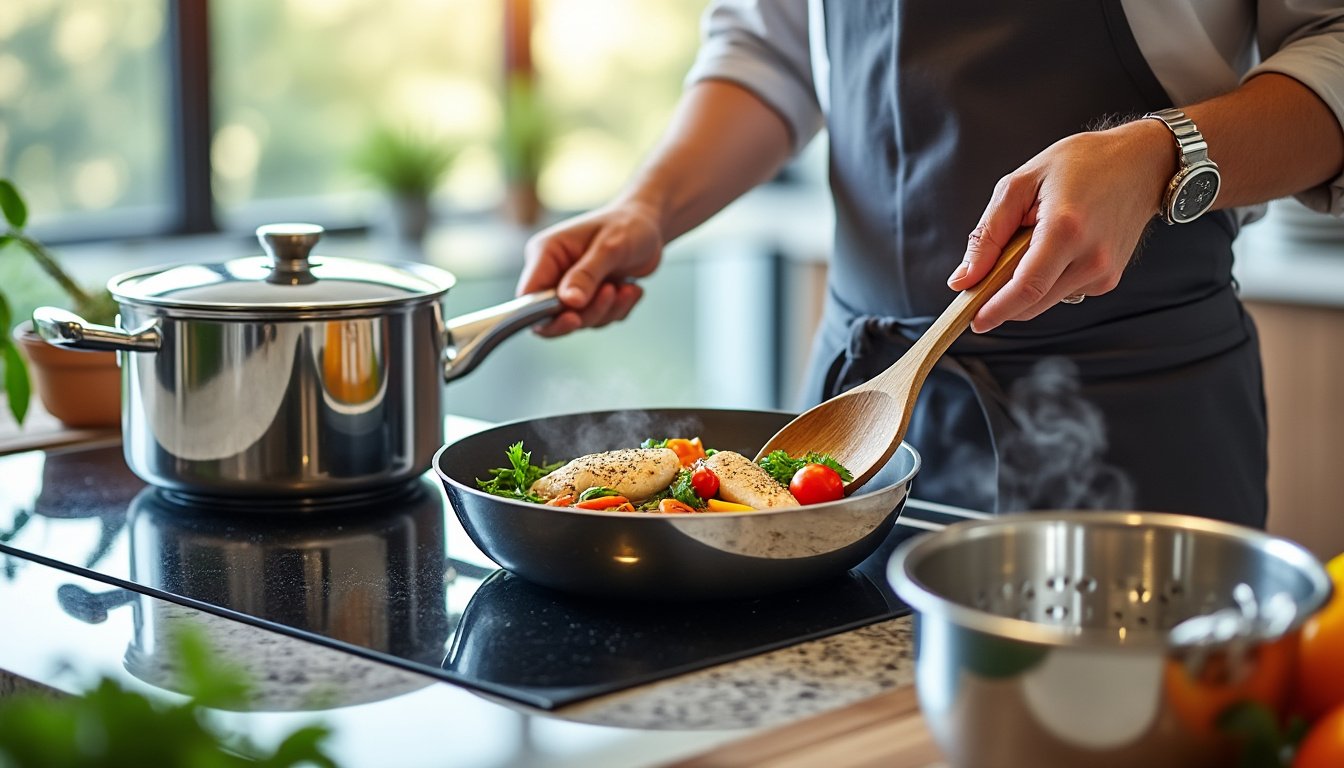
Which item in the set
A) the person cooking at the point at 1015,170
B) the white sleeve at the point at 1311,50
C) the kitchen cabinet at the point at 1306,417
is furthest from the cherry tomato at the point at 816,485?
the kitchen cabinet at the point at 1306,417

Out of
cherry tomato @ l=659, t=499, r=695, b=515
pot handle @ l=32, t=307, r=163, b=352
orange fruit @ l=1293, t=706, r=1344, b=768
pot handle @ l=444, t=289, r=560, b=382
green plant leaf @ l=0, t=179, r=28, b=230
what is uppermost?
green plant leaf @ l=0, t=179, r=28, b=230

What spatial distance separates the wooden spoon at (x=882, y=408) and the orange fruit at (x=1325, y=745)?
0.51 meters

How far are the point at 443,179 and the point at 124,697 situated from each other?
3408 mm

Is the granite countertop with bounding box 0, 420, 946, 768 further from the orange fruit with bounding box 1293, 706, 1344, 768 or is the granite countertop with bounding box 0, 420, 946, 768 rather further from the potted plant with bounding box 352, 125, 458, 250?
the potted plant with bounding box 352, 125, 458, 250

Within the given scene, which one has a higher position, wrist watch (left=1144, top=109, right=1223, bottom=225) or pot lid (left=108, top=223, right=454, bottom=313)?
wrist watch (left=1144, top=109, right=1223, bottom=225)

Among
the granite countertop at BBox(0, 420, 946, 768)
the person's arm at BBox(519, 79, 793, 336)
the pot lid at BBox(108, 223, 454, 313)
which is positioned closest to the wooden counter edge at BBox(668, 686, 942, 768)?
the granite countertop at BBox(0, 420, 946, 768)

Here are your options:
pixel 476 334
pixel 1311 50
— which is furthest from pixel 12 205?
pixel 1311 50

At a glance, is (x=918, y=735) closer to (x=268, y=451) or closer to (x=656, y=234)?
(x=268, y=451)

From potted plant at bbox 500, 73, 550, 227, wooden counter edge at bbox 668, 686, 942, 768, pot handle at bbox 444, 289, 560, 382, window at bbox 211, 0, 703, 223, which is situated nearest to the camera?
wooden counter edge at bbox 668, 686, 942, 768

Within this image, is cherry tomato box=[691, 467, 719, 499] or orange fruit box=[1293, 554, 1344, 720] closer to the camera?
orange fruit box=[1293, 554, 1344, 720]

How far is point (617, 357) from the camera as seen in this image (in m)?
3.97

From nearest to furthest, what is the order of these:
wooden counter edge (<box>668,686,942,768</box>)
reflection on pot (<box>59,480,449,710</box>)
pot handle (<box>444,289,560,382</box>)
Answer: wooden counter edge (<box>668,686,942,768</box>), reflection on pot (<box>59,480,449,710</box>), pot handle (<box>444,289,560,382</box>)

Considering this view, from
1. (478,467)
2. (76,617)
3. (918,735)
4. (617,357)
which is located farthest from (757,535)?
(617,357)

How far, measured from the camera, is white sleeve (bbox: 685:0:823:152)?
173 centimetres
